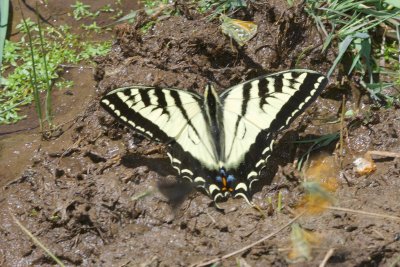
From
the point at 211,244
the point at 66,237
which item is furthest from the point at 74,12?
the point at 211,244

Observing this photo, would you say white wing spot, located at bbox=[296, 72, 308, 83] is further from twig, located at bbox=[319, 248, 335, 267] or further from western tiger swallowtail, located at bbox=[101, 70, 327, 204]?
twig, located at bbox=[319, 248, 335, 267]

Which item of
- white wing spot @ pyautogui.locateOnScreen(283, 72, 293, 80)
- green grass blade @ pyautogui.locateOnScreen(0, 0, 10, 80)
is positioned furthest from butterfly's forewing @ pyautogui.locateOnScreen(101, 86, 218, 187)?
green grass blade @ pyautogui.locateOnScreen(0, 0, 10, 80)

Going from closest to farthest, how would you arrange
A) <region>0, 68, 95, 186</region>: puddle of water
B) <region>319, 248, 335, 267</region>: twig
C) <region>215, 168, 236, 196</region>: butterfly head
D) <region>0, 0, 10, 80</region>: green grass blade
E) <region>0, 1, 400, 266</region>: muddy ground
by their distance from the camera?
<region>319, 248, 335, 267</region>: twig < <region>0, 1, 400, 266</region>: muddy ground < <region>215, 168, 236, 196</region>: butterfly head < <region>0, 68, 95, 186</region>: puddle of water < <region>0, 0, 10, 80</region>: green grass blade

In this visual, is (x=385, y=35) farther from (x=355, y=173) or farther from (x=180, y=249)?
(x=180, y=249)

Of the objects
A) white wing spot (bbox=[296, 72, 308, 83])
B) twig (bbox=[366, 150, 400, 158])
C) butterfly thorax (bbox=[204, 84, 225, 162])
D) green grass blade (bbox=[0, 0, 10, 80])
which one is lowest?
twig (bbox=[366, 150, 400, 158])

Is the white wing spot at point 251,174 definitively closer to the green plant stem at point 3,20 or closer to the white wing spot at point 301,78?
the white wing spot at point 301,78

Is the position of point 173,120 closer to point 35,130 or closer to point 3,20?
point 35,130

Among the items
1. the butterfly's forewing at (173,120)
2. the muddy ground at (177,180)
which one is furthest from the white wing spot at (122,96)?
the muddy ground at (177,180)

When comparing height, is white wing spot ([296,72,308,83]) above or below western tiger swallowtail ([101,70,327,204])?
above
